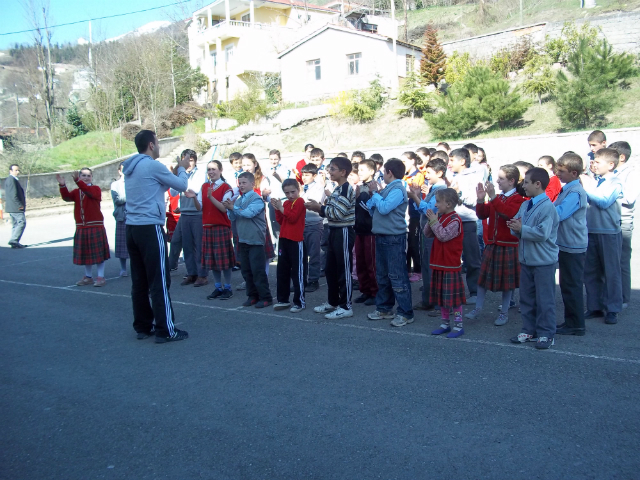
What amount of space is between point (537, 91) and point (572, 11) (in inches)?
799

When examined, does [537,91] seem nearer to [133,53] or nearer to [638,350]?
[638,350]

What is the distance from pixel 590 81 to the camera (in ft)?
65.4

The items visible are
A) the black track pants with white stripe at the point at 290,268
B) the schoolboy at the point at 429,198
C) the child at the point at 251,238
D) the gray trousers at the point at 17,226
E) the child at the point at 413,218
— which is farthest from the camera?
the gray trousers at the point at 17,226

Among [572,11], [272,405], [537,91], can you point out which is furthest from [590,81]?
[572,11]

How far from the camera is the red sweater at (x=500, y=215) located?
5.90m

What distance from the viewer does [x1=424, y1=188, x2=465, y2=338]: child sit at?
18.7 feet

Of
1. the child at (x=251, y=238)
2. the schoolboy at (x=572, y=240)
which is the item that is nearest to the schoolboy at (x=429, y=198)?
the schoolboy at (x=572, y=240)

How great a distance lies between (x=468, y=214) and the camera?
7.05m

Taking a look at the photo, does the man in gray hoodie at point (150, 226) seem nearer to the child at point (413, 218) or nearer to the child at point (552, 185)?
the child at point (413, 218)

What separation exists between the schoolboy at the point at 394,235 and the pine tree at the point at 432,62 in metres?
25.2

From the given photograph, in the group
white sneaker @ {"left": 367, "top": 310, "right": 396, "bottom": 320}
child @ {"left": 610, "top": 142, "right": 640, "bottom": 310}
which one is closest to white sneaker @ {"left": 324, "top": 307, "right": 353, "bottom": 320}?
white sneaker @ {"left": 367, "top": 310, "right": 396, "bottom": 320}

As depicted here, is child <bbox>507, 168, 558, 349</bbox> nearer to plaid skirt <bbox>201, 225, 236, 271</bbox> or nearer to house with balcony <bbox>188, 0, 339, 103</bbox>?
plaid skirt <bbox>201, 225, 236, 271</bbox>

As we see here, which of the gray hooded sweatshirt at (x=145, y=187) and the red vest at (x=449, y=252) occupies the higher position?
the gray hooded sweatshirt at (x=145, y=187)

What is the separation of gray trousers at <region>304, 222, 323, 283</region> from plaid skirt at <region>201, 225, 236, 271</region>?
1259 mm
